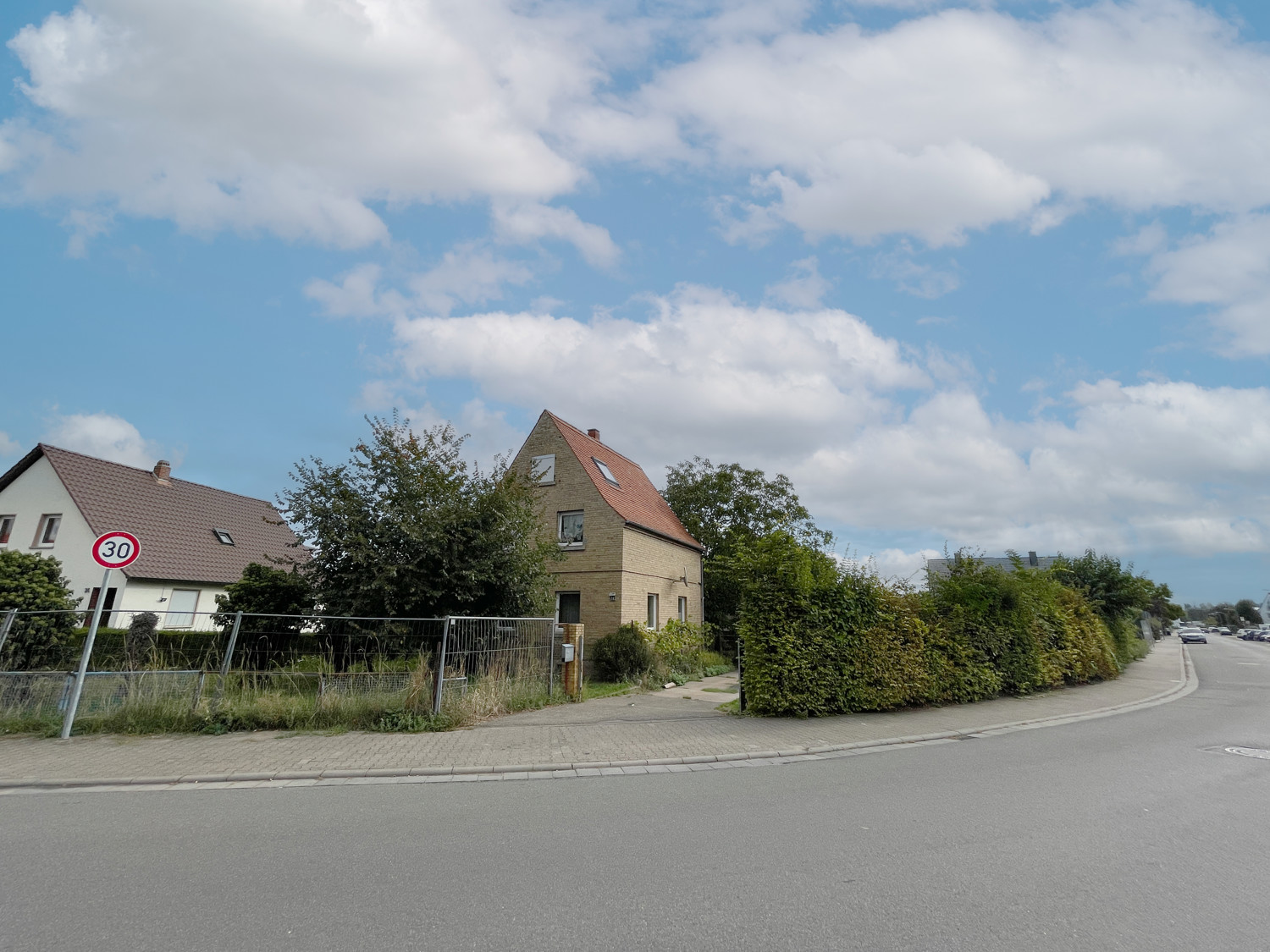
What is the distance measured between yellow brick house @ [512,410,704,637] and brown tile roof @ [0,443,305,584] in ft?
29.8

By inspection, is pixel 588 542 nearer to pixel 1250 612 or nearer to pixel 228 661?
pixel 228 661

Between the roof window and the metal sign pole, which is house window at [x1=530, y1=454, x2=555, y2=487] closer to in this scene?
the roof window

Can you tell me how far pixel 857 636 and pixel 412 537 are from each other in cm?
829

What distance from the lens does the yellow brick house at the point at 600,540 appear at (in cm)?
2098

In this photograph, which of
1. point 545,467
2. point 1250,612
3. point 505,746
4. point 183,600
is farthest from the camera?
point 1250,612

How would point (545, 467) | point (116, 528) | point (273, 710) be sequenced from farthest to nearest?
A: point (116, 528)
point (545, 467)
point (273, 710)

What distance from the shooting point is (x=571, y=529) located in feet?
73.3

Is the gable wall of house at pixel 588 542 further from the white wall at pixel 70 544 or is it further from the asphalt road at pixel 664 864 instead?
the asphalt road at pixel 664 864

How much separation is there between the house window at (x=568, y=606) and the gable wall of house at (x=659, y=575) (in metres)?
1.59

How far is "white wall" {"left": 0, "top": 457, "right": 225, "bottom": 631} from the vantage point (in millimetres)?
23781

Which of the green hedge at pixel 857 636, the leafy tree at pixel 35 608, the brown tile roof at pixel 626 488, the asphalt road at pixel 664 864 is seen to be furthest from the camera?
the brown tile roof at pixel 626 488

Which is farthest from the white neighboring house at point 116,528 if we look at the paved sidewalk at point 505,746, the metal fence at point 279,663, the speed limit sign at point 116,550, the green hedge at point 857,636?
the green hedge at point 857,636

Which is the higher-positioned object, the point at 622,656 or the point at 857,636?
the point at 857,636

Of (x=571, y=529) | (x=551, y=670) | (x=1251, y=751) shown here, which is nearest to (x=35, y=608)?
(x=551, y=670)
